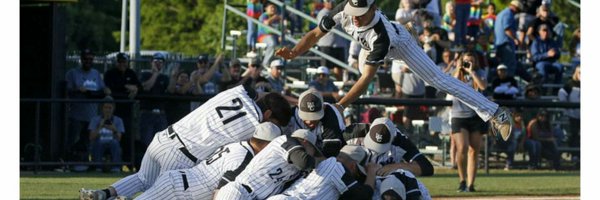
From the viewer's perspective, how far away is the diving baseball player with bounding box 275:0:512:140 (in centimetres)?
1423

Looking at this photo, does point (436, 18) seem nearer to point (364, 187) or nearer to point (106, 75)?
point (106, 75)

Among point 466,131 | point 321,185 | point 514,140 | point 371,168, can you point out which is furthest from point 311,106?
point 514,140

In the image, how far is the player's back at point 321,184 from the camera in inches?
480

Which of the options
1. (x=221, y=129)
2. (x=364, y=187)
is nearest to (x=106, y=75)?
(x=221, y=129)

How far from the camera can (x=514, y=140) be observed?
23578 millimetres

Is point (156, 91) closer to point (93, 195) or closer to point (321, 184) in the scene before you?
point (93, 195)

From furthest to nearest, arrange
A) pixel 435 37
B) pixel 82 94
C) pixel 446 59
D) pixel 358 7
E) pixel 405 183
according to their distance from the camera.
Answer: pixel 435 37 → pixel 446 59 → pixel 82 94 → pixel 358 7 → pixel 405 183

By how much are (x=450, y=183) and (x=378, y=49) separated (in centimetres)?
637

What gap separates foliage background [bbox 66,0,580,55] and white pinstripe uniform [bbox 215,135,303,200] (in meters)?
29.9

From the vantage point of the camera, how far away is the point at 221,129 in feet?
43.9

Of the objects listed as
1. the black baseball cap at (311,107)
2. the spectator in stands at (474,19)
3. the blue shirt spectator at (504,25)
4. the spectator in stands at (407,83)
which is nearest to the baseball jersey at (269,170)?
the black baseball cap at (311,107)

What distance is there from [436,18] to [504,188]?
6583 mm

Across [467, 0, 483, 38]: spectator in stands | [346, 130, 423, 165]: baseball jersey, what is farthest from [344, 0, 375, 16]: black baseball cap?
[467, 0, 483, 38]: spectator in stands

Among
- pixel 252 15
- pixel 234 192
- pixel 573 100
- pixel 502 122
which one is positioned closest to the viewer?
pixel 234 192
